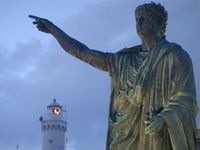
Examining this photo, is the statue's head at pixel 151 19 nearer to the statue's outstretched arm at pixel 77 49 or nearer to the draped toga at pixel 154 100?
the draped toga at pixel 154 100

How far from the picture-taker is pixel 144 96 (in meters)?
9.38

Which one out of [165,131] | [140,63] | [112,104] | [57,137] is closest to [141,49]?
[140,63]

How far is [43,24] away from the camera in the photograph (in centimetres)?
1064

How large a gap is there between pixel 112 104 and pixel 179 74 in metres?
1.14

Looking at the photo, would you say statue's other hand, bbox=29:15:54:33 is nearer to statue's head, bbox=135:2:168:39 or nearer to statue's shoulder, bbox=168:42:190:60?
statue's head, bbox=135:2:168:39

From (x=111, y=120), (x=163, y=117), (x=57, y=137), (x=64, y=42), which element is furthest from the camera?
(x=57, y=137)

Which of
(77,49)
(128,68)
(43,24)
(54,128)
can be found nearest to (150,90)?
A: (128,68)

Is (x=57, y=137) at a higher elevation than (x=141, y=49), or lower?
higher

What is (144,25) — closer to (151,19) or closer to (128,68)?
(151,19)

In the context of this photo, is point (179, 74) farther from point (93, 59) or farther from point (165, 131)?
point (93, 59)

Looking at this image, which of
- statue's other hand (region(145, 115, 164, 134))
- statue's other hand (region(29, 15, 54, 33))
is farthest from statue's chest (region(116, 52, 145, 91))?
statue's other hand (region(29, 15, 54, 33))

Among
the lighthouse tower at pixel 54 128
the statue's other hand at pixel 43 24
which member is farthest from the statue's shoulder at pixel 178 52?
the lighthouse tower at pixel 54 128

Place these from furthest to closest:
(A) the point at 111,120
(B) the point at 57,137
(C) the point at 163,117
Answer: (B) the point at 57,137 → (A) the point at 111,120 → (C) the point at 163,117

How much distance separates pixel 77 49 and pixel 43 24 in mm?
728
